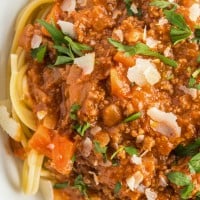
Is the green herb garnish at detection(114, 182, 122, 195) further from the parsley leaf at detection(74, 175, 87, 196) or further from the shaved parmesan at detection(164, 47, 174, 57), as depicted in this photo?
the shaved parmesan at detection(164, 47, 174, 57)

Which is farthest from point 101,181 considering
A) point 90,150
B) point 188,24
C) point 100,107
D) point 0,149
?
point 188,24

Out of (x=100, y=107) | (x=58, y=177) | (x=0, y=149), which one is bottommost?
(x=58, y=177)

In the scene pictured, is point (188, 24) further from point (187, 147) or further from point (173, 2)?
point (187, 147)

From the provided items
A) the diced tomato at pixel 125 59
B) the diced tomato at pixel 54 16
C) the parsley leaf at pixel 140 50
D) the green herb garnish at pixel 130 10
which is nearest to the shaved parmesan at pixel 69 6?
the diced tomato at pixel 54 16

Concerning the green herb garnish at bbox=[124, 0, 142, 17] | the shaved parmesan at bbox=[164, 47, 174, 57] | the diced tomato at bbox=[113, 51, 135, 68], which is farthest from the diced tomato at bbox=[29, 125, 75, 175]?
the green herb garnish at bbox=[124, 0, 142, 17]

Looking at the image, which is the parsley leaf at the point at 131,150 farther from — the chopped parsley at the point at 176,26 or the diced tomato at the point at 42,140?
the chopped parsley at the point at 176,26

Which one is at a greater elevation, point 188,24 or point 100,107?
point 188,24

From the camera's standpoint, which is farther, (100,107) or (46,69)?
(46,69)
